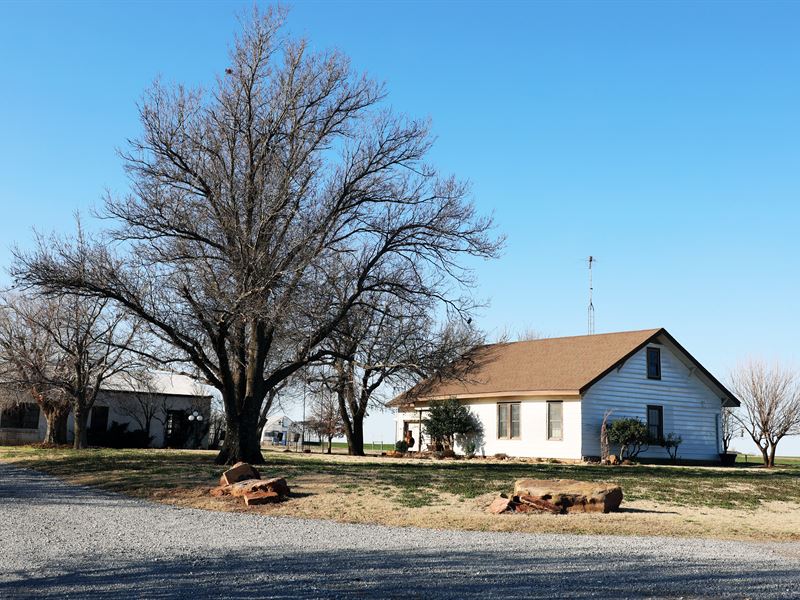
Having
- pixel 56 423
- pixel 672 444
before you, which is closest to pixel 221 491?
pixel 672 444

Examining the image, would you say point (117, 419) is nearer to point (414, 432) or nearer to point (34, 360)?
point (34, 360)

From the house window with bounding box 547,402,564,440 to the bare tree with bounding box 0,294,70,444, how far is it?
20.8 m

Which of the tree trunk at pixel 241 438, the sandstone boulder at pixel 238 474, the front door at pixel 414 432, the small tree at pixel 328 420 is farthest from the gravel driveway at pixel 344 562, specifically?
the small tree at pixel 328 420

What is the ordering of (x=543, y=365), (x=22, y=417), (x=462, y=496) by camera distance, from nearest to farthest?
(x=462, y=496)
(x=543, y=365)
(x=22, y=417)

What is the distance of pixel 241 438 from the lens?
2347 centimetres

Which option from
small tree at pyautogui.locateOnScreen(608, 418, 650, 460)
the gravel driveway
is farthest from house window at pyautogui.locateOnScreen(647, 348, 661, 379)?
the gravel driveway

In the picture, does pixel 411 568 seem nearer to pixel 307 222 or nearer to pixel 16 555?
pixel 16 555

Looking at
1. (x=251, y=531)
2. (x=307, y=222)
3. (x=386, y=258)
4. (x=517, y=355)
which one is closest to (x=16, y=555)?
(x=251, y=531)

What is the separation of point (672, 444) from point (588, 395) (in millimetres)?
4752

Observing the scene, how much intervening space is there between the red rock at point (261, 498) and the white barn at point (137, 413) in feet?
93.5

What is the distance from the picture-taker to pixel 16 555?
9.09m

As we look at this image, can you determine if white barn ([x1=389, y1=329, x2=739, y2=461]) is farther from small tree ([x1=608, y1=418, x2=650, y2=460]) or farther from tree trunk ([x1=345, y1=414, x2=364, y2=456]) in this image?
tree trunk ([x1=345, y1=414, x2=364, y2=456])

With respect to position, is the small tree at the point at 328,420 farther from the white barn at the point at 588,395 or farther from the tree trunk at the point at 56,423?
the tree trunk at the point at 56,423

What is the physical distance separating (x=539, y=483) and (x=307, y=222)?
35.2ft
